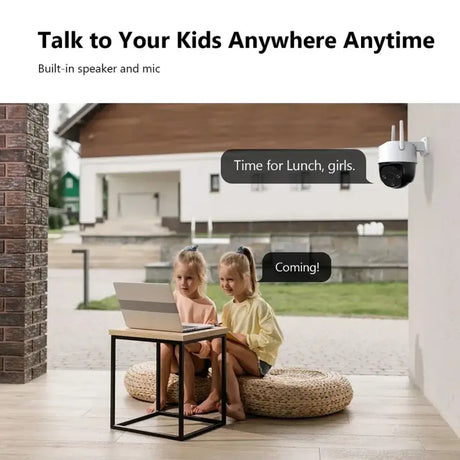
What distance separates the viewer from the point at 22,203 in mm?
3588

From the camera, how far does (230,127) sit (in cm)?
1028

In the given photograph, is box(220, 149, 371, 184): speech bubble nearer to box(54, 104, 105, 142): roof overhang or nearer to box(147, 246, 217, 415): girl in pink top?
box(147, 246, 217, 415): girl in pink top

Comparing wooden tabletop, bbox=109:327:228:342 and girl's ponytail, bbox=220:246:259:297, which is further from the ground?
girl's ponytail, bbox=220:246:259:297

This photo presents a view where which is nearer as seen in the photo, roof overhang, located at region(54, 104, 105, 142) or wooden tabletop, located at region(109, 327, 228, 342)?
wooden tabletop, located at region(109, 327, 228, 342)

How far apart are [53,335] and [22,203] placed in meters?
3.14

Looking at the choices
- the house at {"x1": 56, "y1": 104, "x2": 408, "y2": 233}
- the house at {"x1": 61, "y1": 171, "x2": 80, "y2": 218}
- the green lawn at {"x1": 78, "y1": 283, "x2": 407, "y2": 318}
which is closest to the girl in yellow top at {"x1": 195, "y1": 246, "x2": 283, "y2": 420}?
the green lawn at {"x1": 78, "y1": 283, "x2": 407, "y2": 318}

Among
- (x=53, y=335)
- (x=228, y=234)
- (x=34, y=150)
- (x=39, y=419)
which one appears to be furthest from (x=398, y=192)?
(x=39, y=419)

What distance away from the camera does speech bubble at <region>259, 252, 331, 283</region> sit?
809cm

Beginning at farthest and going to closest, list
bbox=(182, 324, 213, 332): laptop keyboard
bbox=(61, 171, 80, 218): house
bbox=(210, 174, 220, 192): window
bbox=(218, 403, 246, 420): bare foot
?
1. bbox=(61, 171, 80, 218): house
2. bbox=(210, 174, 220, 192): window
3. bbox=(218, 403, 246, 420): bare foot
4. bbox=(182, 324, 213, 332): laptop keyboard

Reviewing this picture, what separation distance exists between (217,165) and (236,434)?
7.42m

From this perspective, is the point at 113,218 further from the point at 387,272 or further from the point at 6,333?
the point at 6,333

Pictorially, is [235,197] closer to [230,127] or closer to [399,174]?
[230,127]

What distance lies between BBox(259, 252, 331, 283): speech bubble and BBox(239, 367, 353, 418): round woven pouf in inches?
179

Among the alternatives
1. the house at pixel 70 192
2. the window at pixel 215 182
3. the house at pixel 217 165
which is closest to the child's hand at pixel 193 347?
the house at pixel 217 165
